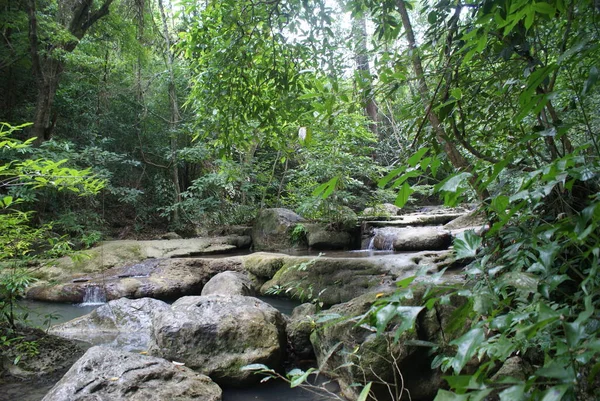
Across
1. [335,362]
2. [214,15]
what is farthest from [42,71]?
[335,362]

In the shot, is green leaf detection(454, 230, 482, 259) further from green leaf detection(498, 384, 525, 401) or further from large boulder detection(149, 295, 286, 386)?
large boulder detection(149, 295, 286, 386)

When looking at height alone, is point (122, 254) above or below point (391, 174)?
below

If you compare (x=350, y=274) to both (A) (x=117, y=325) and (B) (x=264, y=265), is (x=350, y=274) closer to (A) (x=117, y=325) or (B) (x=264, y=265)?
(B) (x=264, y=265)

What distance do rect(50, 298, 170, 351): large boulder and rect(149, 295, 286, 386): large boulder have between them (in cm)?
109

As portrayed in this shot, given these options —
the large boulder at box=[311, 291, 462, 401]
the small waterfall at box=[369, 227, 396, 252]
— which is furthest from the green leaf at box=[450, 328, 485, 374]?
the small waterfall at box=[369, 227, 396, 252]

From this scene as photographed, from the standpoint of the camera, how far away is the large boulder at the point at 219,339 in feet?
11.5

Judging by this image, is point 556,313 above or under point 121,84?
under

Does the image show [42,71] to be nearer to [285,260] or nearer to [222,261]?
[222,261]

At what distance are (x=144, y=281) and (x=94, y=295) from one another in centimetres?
86

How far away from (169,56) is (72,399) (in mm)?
10857

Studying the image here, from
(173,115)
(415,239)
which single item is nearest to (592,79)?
(415,239)

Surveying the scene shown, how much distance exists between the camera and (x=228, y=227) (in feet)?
37.0

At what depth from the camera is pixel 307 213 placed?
378 inches

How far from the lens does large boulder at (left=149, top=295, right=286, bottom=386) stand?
350 centimetres
